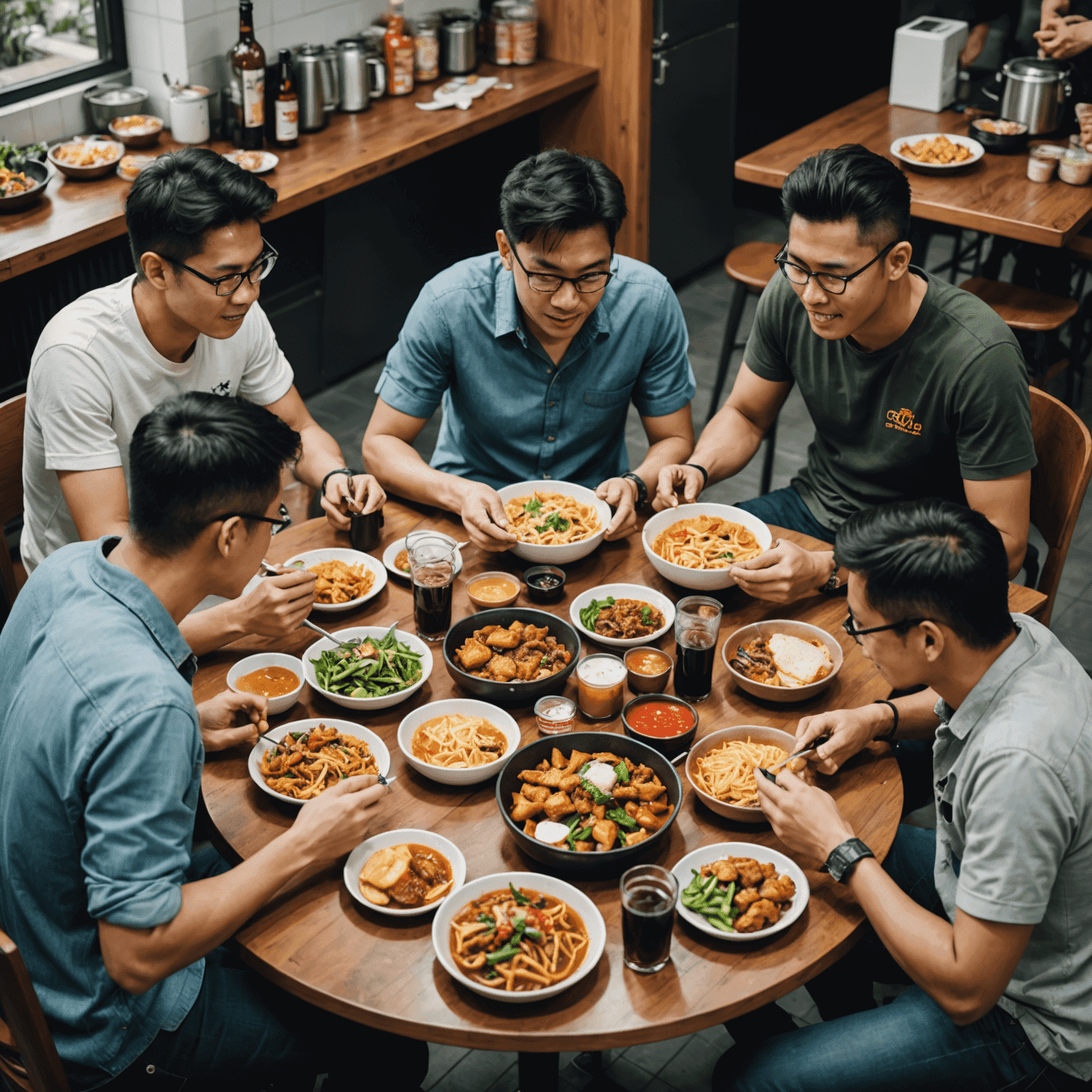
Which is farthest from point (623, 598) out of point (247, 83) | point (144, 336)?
point (247, 83)

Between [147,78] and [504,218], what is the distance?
8.90 ft

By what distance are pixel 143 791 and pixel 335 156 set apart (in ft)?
11.7

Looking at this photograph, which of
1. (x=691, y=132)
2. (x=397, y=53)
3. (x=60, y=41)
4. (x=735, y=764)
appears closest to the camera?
(x=735, y=764)

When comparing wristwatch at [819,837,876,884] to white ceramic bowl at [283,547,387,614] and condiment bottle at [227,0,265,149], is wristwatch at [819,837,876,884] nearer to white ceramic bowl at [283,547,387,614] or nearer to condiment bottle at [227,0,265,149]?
white ceramic bowl at [283,547,387,614]

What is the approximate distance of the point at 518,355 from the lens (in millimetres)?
3066

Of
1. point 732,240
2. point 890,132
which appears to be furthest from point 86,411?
point 732,240

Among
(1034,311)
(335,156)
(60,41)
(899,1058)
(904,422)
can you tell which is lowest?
(899,1058)

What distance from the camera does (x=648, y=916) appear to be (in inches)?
67.9

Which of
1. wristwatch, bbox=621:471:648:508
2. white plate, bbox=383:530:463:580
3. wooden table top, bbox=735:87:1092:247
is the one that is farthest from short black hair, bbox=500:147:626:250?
wooden table top, bbox=735:87:1092:247

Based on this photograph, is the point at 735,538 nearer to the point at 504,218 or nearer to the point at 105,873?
the point at 504,218

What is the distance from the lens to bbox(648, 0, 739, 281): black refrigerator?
5.76 meters

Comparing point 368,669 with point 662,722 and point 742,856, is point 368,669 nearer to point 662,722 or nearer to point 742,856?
point 662,722

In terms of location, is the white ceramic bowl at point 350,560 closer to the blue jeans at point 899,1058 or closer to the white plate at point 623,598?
the white plate at point 623,598

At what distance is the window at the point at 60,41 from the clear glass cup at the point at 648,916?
13.5ft
